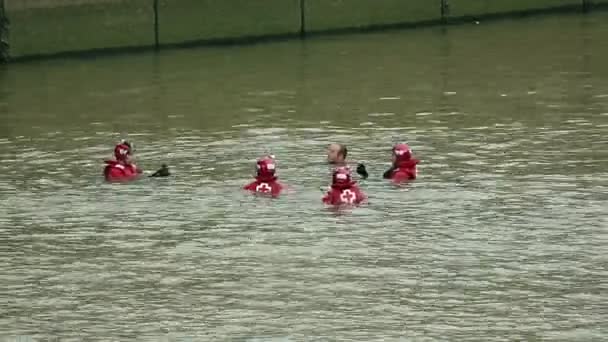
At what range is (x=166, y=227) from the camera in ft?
66.6

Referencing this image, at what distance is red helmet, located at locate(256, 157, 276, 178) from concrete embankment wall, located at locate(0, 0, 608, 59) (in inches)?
596

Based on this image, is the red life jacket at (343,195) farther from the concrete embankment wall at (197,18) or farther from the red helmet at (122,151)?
the concrete embankment wall at (197,18)

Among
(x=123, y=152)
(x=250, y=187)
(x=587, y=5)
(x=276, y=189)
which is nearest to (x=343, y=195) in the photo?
(x=276, y=189)

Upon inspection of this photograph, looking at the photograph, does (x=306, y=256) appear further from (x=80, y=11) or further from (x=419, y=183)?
(x=80, y=11)

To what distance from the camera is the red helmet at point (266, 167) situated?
21438mm

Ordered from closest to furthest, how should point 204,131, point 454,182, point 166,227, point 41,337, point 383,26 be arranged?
point 41,337 < point 166,227 < point 454,182 < point 204,131 < point 383,26

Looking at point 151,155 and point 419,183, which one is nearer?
point 419,183

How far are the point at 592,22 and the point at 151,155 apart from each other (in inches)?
656

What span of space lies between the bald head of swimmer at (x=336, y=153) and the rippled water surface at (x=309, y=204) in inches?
14.4

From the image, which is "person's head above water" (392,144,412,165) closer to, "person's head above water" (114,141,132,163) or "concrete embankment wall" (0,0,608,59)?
"person's head above water" (114,141,132,163)

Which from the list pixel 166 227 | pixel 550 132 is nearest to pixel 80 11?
pixel 550 132

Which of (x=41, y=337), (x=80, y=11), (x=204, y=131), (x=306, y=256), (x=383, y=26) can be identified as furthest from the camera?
(x=383, y=26)

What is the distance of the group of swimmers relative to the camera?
68.6ft

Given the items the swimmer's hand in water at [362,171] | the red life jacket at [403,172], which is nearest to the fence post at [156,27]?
the swimmer's hand in water at [362,171]
